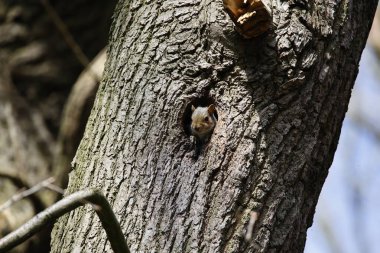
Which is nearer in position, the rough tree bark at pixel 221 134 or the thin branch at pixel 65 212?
the thin branch at pixel 65 212

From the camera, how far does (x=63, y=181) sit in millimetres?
3254

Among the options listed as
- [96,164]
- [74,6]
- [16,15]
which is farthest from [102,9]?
[96,164]

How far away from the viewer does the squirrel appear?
1562mm

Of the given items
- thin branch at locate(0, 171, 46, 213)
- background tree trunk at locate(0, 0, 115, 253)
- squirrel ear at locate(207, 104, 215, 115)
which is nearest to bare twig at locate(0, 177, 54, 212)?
thin branch at locate(0, 171, 46, 213)

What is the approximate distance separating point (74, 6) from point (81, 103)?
2.67ft

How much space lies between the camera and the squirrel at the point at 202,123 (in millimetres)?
1562

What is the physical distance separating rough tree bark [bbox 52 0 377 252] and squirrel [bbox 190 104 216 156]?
18 millimetres

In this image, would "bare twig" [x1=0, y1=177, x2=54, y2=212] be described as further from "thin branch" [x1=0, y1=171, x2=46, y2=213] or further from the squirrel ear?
the squirrel ear

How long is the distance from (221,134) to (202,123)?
0.17 ft

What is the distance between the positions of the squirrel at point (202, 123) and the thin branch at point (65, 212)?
1.02 ft

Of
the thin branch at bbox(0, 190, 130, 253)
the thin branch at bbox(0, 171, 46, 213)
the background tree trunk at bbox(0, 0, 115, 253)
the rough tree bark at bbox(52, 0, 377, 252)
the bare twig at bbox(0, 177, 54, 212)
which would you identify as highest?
the background tree trunk at bbox(0, 0, 115, 253)

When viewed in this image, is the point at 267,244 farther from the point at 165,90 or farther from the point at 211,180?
the point at 165,90

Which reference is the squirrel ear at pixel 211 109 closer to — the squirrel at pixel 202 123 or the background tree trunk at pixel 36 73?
the squirrel at pixel 202 123

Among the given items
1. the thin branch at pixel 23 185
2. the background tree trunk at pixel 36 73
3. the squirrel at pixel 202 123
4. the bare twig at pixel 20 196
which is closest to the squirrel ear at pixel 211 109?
the squirrel at pixel 202 123
